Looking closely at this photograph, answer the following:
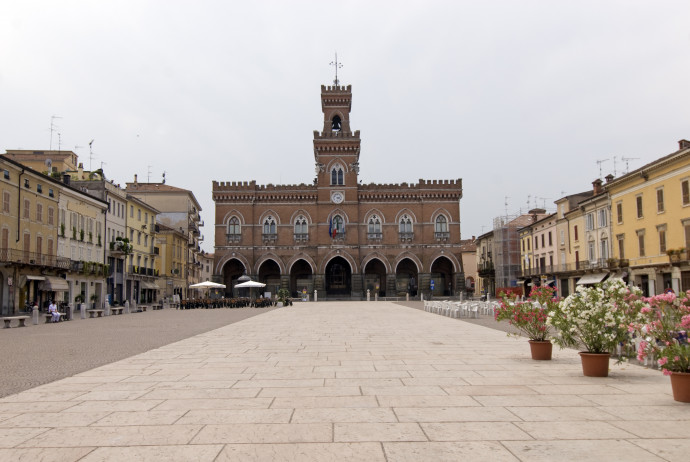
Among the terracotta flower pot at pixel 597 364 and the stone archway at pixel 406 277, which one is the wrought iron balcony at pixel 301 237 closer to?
the stone archway at pixel 406 277

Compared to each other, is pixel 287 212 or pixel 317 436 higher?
pixel 287 212

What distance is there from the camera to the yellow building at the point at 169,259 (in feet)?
204

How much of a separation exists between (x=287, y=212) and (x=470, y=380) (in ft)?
183

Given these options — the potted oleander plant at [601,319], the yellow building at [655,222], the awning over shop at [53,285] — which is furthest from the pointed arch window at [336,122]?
the potted oleander plant at [601,319]

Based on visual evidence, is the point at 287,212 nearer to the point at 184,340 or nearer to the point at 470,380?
the point at 184,340

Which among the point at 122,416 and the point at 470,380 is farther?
the point at 470,380

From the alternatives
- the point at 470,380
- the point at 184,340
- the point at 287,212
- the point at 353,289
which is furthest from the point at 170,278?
the point at 470,380

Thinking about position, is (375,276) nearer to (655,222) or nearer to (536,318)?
(655,222)

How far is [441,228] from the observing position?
6397cm

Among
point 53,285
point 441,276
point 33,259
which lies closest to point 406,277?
point 441,276

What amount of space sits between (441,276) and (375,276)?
7.40 m

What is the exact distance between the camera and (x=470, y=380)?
935 cm

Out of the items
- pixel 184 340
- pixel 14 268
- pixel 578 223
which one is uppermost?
pixel 578 223

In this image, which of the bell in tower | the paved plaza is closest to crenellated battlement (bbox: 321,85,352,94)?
the bell in tower
